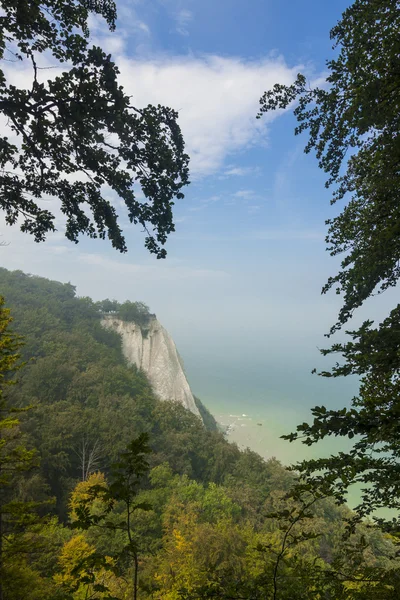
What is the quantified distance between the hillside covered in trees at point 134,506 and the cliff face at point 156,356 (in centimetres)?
445

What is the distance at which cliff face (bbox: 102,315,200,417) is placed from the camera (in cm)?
4047

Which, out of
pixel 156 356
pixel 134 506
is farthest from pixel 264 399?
pixel 134 506

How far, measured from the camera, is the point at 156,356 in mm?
43594

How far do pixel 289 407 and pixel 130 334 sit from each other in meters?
57.0

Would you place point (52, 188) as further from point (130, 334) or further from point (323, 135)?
point (130, 334)

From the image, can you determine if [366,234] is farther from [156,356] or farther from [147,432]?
[156,356]

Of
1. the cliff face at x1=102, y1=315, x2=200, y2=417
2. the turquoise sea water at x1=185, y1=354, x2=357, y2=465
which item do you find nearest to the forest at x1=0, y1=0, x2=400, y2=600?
the cliff face at x1=102, y1=315, x2=200, y2=417

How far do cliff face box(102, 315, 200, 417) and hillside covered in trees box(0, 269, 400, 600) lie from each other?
445 cm

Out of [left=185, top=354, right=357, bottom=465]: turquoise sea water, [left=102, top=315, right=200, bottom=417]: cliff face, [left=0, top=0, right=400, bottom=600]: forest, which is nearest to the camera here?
[left=0, top=0, right=400, bottom=600]: forest

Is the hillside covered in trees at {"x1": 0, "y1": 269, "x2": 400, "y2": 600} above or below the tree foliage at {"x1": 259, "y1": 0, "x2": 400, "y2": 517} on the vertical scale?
below

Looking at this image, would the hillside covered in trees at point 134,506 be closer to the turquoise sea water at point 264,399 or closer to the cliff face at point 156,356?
the cliff face at point 156,356

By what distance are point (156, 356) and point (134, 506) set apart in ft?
139

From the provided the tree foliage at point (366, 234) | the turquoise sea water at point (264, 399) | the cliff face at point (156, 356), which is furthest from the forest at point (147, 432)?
the turquoise sea water at point (264, 399)

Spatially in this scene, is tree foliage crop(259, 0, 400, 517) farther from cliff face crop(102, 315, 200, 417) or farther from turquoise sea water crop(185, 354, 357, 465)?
turquoise sea water crop(185, 354, 357, 465)
